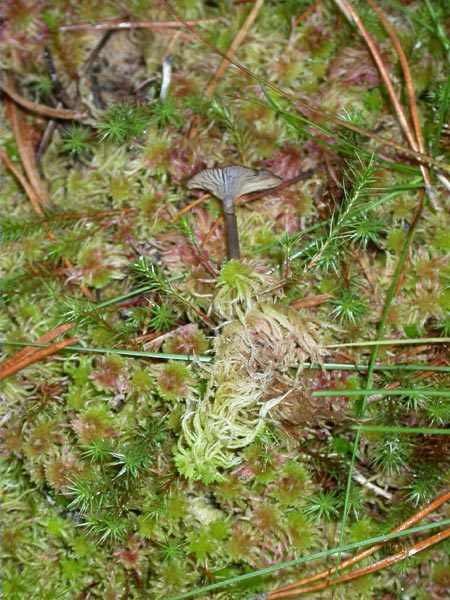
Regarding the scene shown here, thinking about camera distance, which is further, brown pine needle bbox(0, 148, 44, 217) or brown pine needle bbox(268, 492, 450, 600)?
brown pine needle bbox(0, 148, 44, 217)

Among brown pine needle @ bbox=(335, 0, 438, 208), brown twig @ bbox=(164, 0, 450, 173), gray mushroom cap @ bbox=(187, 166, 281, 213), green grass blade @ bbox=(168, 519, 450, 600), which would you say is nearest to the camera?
green grass blade @ bbox=(168, 519, 450, 600)

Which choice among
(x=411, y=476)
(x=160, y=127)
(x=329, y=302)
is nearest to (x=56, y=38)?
(x=160, y=127)

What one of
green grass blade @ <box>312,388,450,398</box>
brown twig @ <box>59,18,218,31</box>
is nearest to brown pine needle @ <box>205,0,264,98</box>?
brown twig @ <box>59,18,218,31</box>

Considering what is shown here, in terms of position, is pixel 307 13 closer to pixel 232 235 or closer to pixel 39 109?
pixel 232 235

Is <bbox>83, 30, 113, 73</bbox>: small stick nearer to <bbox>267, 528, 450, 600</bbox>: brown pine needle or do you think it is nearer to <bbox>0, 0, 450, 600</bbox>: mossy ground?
<bbox>0, 0, 450, 600</bbox>: mossy ground

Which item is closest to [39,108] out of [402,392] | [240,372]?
[240,372]

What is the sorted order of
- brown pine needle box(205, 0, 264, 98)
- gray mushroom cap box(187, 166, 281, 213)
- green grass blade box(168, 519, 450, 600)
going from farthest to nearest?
brown pine needle box(205, 0, 264, 98), gray mushroom cap box(187, 166, 281, 213), green grass blade box(168, 519, 450, 600)

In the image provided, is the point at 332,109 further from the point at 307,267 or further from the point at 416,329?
the point at 416,329
